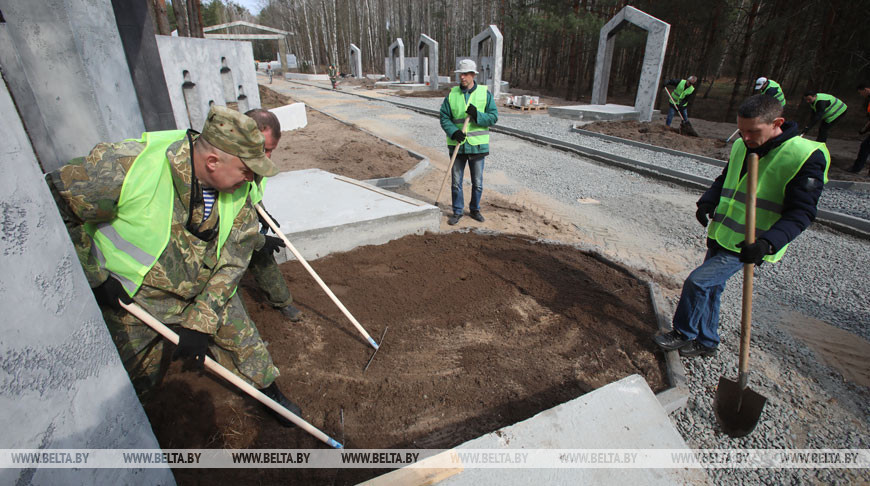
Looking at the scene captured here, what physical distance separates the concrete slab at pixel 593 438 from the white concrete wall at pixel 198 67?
697cm

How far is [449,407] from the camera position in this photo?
8.18 feet

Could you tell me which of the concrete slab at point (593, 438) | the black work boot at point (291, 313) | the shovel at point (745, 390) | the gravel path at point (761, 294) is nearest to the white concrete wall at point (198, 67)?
the black work boot at point (291, 313)

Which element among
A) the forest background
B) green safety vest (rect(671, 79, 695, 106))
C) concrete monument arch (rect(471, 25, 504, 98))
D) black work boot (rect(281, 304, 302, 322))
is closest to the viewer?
black work boot (rect(281, 304, 302, 322))

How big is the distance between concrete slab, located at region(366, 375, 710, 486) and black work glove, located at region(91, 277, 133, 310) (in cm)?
136

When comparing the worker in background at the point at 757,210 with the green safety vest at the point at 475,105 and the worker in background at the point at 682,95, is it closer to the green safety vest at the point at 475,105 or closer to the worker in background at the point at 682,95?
the green safety vest at the point at 475,105

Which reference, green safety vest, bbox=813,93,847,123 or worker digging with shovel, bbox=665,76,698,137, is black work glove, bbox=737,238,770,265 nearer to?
green safety vest, bbox=813,93,847,123

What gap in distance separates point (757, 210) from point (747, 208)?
0.51 meters

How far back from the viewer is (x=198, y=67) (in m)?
7.05

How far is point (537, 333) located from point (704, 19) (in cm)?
2142

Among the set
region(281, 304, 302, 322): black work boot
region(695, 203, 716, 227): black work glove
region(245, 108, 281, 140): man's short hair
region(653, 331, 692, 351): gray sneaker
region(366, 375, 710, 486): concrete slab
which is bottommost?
region(653, 331, 692, 351): gray sneaker

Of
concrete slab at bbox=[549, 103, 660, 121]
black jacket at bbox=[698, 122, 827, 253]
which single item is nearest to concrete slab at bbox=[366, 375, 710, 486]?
black jacket at bbox=[698, 122, 827, 253]

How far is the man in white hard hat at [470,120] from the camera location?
5008 millimetres

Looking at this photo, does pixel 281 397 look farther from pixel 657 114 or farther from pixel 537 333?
pixel 657 114

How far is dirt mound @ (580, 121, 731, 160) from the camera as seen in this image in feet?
31.3
